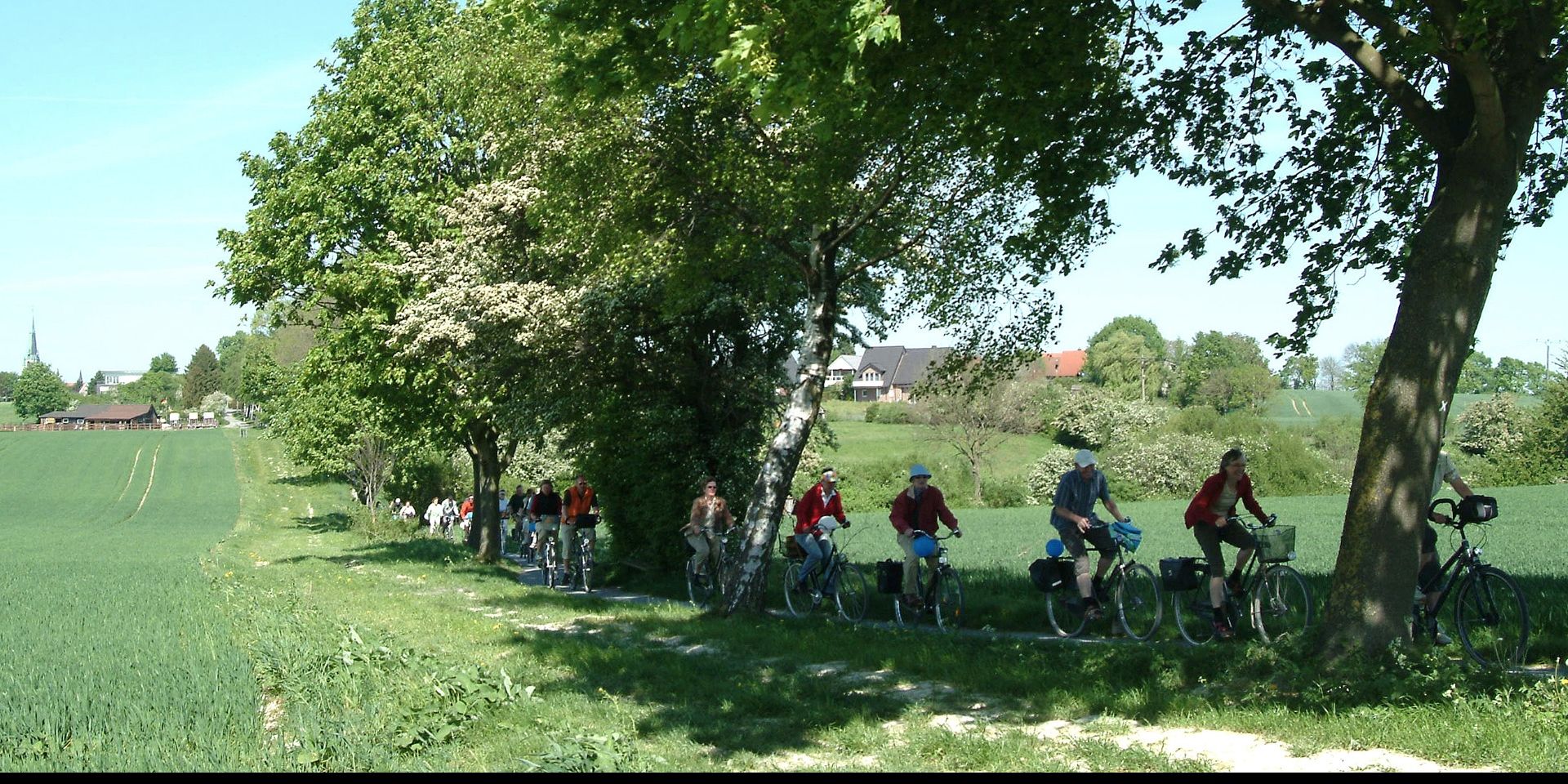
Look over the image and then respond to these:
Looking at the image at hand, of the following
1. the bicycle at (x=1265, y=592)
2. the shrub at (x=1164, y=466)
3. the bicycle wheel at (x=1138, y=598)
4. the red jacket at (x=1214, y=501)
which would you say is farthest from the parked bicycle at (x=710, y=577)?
the shrub at (x=1164, y=466)

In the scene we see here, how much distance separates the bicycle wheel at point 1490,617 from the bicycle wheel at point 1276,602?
1.32m

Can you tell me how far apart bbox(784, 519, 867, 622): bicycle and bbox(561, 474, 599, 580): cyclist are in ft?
19.4

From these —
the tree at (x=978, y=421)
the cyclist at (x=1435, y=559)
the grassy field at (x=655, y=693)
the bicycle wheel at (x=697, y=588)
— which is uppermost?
the tree at (x=978, y=421)

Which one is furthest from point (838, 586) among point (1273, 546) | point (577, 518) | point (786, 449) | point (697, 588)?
point (577, 518)

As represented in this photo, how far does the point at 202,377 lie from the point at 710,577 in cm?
18065

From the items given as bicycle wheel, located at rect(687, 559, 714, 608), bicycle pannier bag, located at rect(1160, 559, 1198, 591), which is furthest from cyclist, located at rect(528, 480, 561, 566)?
bicycle pannier bag, located at rect(1160, 559, 1198, 591)

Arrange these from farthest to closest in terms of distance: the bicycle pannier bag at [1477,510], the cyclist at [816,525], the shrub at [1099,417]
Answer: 1. the shrub at [1099,417]
2. the cyclist at [816,525]
3. the bicycle pannier bag at [1477,510]

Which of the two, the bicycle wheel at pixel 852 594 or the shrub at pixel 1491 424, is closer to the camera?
the bicycle wheel at pixel 852 594

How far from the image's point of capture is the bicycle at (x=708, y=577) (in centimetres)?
1728

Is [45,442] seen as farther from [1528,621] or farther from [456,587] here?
[1528,621]

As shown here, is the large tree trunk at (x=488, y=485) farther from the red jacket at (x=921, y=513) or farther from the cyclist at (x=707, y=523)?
the red jacket at (x=921, y=513)

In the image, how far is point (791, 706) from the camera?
29.2ft
